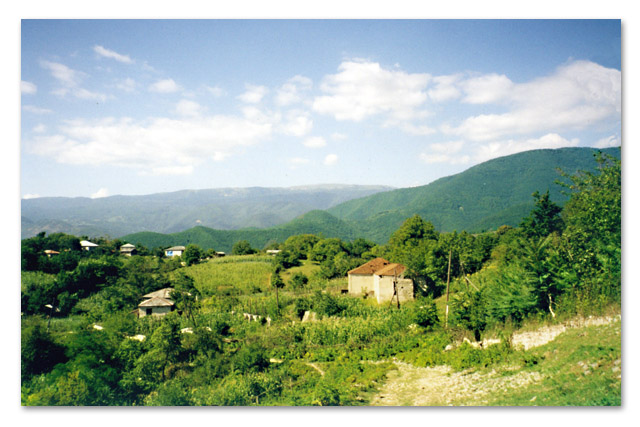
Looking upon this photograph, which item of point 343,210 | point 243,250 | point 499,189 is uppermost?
point 499,189

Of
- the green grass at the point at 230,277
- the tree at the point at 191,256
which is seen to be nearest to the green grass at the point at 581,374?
the green grass at the point at 230,277

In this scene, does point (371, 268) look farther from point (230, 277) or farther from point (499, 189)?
point (230, 277)

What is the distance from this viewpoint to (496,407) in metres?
5.56

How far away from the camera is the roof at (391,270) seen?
664 inches

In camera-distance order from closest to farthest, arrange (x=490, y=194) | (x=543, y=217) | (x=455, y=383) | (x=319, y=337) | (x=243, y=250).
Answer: (x=455, y=383) → (x=319, y=337) → (x=543, y=217) → (x=490, y=194) → (x=243, y=250)

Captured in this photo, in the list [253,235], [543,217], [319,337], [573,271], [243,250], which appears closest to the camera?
[573,271]

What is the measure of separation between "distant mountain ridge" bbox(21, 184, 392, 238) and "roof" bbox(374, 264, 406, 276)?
555 inches

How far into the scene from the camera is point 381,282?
17062 mm

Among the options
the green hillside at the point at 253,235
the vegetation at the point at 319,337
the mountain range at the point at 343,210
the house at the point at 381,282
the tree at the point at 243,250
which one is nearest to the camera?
the vegetation at the point at 319,337

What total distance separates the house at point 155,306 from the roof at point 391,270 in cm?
1016

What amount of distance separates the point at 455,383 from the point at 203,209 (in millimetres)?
128619

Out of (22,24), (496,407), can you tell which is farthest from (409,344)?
(22,24)

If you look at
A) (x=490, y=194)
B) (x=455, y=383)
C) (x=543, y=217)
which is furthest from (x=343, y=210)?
(x=455, y=383)

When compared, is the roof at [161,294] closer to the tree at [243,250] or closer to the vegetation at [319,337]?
the vegetation at [319,337]
